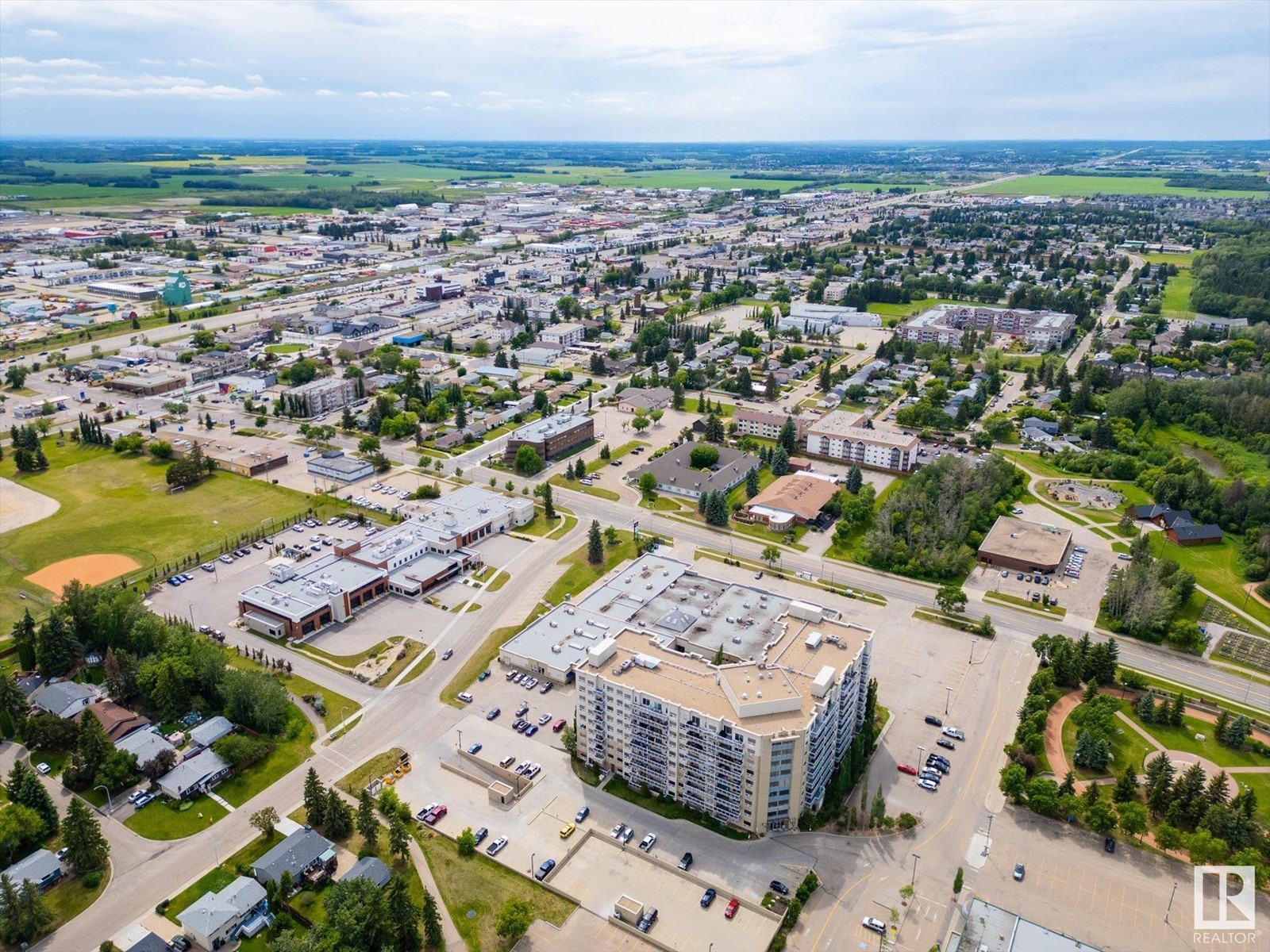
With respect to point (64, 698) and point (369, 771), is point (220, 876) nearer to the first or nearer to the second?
point (369, 771)

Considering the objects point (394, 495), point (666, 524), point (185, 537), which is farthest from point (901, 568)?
point (185, 537)

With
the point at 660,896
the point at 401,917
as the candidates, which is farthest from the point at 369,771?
the point at 660,896

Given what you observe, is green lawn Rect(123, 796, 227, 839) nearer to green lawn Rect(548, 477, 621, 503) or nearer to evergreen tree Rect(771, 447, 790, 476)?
green lawn Rect(548, 477, 621, 503)

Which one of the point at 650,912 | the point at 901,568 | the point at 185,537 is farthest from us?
the point at 185,537

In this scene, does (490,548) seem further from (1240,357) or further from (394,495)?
(1240,357)

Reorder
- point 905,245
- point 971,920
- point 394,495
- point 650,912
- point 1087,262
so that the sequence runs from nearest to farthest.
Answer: point 971,920
point 650,912
point 394,495
point 1087,262
point 905,245

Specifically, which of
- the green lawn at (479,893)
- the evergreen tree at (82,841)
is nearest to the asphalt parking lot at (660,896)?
the green lawn at (479,893)
